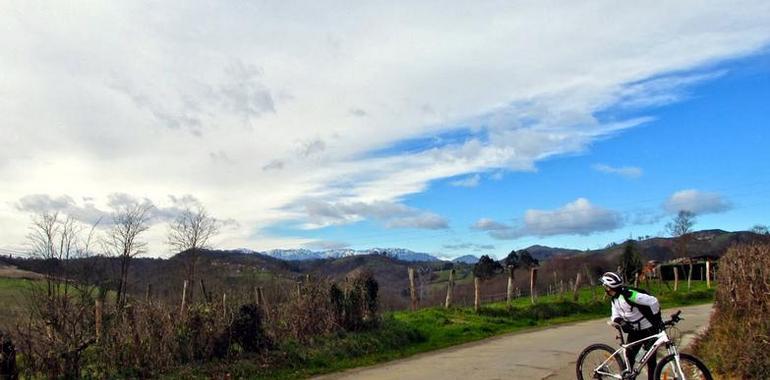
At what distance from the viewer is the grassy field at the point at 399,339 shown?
1462 centimetres

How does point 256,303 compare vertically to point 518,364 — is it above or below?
above

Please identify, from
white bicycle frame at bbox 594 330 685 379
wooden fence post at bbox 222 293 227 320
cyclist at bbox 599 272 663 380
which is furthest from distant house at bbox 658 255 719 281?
cyclist at bbox 599 272 663 380

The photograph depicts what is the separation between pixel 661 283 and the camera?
57.5m

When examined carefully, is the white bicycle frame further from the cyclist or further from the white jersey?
the white jersey

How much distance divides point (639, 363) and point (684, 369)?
0.75 meters

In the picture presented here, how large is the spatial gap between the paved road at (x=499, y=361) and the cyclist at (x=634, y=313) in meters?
3.09

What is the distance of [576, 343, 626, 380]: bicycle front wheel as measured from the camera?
33.1ft

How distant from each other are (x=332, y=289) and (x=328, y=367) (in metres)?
3.88

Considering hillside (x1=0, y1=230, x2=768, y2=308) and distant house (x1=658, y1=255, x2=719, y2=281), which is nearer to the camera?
hillside (x1=0, y1=230, x2=768, y2=308)

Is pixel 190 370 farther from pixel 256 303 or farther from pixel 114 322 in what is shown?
pixel 256 303

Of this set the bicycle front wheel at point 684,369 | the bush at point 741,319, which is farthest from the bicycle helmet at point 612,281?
the bush at point 741,319

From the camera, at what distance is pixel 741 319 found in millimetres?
11445

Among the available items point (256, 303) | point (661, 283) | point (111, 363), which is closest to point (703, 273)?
point (661, 283)

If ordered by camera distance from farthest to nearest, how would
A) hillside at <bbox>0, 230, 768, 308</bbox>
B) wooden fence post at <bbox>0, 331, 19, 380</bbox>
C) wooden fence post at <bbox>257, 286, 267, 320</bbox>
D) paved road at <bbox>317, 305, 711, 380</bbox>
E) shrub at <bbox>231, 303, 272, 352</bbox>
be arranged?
hillside at <bbox>0, 230, 768, 308</bbox>, wooden fence post at <bbox>257, 286, 267, 320</bbox>, shrub at <bbox>231, 303, 272, 352</bbox>, paved road at <bbox>317, 305, 711, 380</bbox>, wooden fence post at <bbox>0, 331, 19, 380</bbox>
